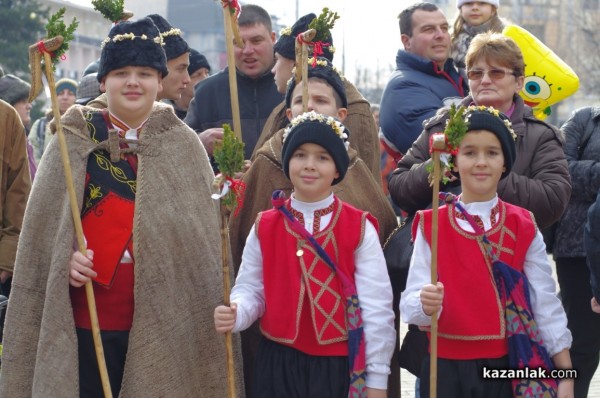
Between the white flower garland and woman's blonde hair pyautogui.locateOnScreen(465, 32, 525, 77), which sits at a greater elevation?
woman's blonde hair pyautogui.locateOnScreen(465, 32, 525, 77)

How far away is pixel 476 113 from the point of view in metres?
5.15

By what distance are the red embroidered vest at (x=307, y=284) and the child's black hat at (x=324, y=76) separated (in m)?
0.96

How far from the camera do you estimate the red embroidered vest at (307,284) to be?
505 cm

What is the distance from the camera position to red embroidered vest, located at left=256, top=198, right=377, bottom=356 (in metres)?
5.05

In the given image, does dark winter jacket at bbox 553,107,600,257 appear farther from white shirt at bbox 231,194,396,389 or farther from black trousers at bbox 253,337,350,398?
black trousers at bbox 253,337,350,398

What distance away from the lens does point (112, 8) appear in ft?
18.2

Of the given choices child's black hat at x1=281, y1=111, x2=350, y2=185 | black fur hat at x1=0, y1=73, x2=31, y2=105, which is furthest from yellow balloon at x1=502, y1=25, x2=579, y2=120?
black fur hat at x1=0, y1=73, x2=31, y2=105

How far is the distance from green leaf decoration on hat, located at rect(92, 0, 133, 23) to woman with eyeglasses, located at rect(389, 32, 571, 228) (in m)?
1.49

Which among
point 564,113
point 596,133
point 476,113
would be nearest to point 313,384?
point 476,113

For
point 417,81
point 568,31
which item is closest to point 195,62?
point 417,81

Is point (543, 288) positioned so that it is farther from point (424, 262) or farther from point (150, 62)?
point (150, 62)

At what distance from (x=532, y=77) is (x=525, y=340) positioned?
223 centimetres

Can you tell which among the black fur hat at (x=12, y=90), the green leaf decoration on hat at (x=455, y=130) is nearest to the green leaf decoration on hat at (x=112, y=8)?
the green leaf decoration on hat at (x=455, y=130)

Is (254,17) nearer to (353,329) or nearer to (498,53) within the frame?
(498,53)
